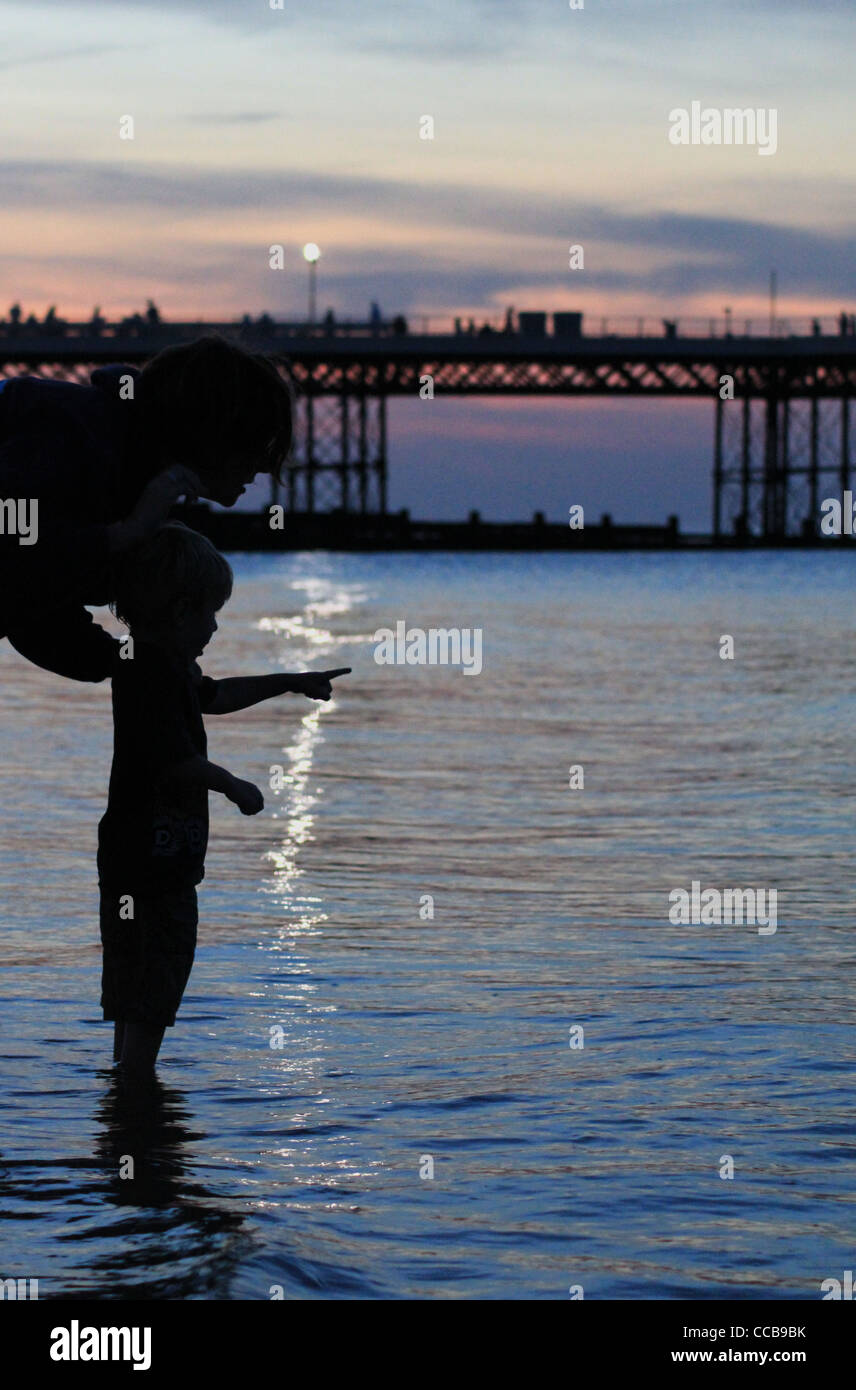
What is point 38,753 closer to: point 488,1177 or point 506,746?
point 506,746

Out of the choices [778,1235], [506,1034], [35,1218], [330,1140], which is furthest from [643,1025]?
[35,1218]

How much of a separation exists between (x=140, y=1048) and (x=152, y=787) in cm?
65

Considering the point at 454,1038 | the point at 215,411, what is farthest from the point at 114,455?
the point at 454,1038

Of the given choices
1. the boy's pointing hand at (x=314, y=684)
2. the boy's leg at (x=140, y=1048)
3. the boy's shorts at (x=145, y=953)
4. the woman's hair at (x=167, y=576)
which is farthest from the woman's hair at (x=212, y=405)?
the boy's leg at (x=140, y=1048)

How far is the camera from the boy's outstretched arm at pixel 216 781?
4926mm

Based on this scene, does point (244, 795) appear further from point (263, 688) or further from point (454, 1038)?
point (454, 1038)

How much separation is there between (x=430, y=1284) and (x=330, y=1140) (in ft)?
3.25

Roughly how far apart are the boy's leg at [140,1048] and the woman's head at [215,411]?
1.42 metres

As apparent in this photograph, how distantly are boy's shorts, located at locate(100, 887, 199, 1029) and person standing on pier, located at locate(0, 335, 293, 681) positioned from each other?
0.79 metres

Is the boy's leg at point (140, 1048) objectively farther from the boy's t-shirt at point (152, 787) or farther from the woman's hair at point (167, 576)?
the woman's hair at point (167, 576)

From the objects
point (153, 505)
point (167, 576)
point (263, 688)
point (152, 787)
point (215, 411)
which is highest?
point (215, 411)

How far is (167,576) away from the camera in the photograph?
495 centimetres

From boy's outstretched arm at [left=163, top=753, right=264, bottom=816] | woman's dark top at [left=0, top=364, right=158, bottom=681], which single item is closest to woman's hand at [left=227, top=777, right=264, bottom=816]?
boy's outstretched arm at [left=163, top=753, right=264, bottom=816]
